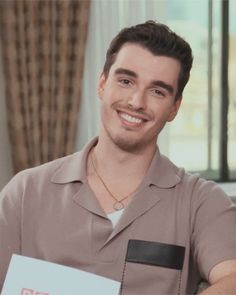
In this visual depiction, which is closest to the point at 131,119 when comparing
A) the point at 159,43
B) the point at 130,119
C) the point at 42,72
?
the point at 130,119

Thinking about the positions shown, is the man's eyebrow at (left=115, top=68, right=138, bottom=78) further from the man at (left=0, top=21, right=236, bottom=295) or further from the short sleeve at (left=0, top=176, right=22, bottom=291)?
the short sleeve at (left=0, top=176, right=22, bottom=291)

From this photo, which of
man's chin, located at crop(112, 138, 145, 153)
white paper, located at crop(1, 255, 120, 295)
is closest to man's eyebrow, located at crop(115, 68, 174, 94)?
man's chin, located at crop(112, 138, 145, 153)

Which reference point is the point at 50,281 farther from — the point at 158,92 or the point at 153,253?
the point at 158,92

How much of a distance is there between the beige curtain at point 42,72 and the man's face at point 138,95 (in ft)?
4.21

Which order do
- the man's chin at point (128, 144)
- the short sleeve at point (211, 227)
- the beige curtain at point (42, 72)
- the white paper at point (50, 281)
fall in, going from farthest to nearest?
the beige curtain at point (42, 72), the man's chin at point (128, 144), the short sleeve at point (211, 227), the white paper at point (50, 281)

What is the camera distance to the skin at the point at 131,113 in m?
1.33

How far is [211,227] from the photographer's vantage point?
4.22 feet

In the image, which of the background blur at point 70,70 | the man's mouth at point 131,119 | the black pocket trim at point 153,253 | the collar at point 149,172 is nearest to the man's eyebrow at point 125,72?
the man's mouth at point 131,119

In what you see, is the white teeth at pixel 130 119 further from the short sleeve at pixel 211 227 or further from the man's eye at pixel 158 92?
the short sleeve at pixel 211 227

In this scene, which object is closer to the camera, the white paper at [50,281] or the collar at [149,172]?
the white paper at [50,281]

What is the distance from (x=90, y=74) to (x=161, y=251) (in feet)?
5.17

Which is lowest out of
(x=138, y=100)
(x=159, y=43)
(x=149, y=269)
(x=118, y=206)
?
(x=149, y=269)

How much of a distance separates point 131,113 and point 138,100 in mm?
38

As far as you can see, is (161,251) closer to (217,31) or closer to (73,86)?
(73,86)
